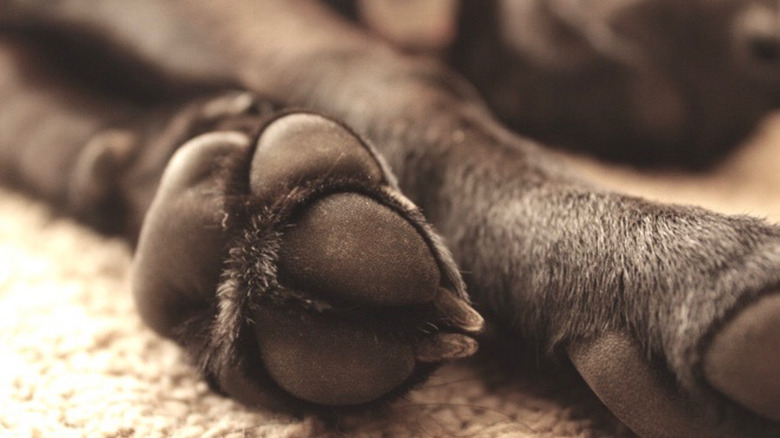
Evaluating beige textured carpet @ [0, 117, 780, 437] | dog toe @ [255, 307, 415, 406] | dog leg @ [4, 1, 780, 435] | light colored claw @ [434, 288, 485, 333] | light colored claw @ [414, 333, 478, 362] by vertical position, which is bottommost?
beige textured carpet @ [0, 117, 780, 437]

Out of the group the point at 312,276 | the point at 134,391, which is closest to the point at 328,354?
the point at 312,276

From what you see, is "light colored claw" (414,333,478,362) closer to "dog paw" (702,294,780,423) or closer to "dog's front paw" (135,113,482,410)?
"dog's front paw" (135,113,482,410)

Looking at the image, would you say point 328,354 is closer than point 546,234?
Yes

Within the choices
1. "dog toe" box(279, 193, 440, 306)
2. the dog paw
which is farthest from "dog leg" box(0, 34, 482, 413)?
the dog paw

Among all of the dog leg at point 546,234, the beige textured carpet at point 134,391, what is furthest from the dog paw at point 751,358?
the beige textured carpet at point 134,391

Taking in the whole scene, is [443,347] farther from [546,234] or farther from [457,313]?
[546,234]

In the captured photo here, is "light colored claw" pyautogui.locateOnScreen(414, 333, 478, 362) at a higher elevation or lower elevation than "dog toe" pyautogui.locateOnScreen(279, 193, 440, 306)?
lower

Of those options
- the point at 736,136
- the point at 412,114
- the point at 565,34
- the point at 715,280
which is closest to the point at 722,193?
the point at 736,136

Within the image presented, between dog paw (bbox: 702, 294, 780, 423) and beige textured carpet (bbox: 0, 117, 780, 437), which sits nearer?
A: dog paw (bbox: 702, 294, 780, 423)
